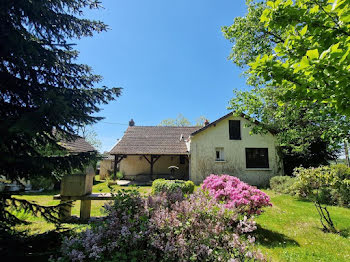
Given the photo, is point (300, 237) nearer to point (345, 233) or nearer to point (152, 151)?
point (345, 233)

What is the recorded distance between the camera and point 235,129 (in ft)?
53.9

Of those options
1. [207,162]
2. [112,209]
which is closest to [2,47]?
[112,209]

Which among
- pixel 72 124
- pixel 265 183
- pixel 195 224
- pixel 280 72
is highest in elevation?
pixel 280 72

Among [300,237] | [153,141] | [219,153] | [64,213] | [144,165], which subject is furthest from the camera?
[144,165]

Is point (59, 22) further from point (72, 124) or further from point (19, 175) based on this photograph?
point (19, 175)

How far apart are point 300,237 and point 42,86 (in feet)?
25.1

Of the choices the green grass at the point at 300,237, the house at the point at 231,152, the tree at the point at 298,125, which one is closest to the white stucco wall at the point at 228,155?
the house at the point at 231,152

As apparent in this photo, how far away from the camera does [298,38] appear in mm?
2770

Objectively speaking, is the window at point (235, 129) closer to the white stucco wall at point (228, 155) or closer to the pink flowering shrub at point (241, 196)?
the white stucco wall at point (228, 155)

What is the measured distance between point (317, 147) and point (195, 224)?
1704 centimetres

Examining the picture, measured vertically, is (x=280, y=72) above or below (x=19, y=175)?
above

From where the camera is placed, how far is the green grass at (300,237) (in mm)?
4082

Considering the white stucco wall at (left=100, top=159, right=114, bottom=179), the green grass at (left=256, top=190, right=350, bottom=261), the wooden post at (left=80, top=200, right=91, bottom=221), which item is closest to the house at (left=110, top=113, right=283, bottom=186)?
the white stucco wall at (left=100, top=159, right=114, bottom=179)

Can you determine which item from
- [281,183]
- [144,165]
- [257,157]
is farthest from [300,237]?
[144,165]
